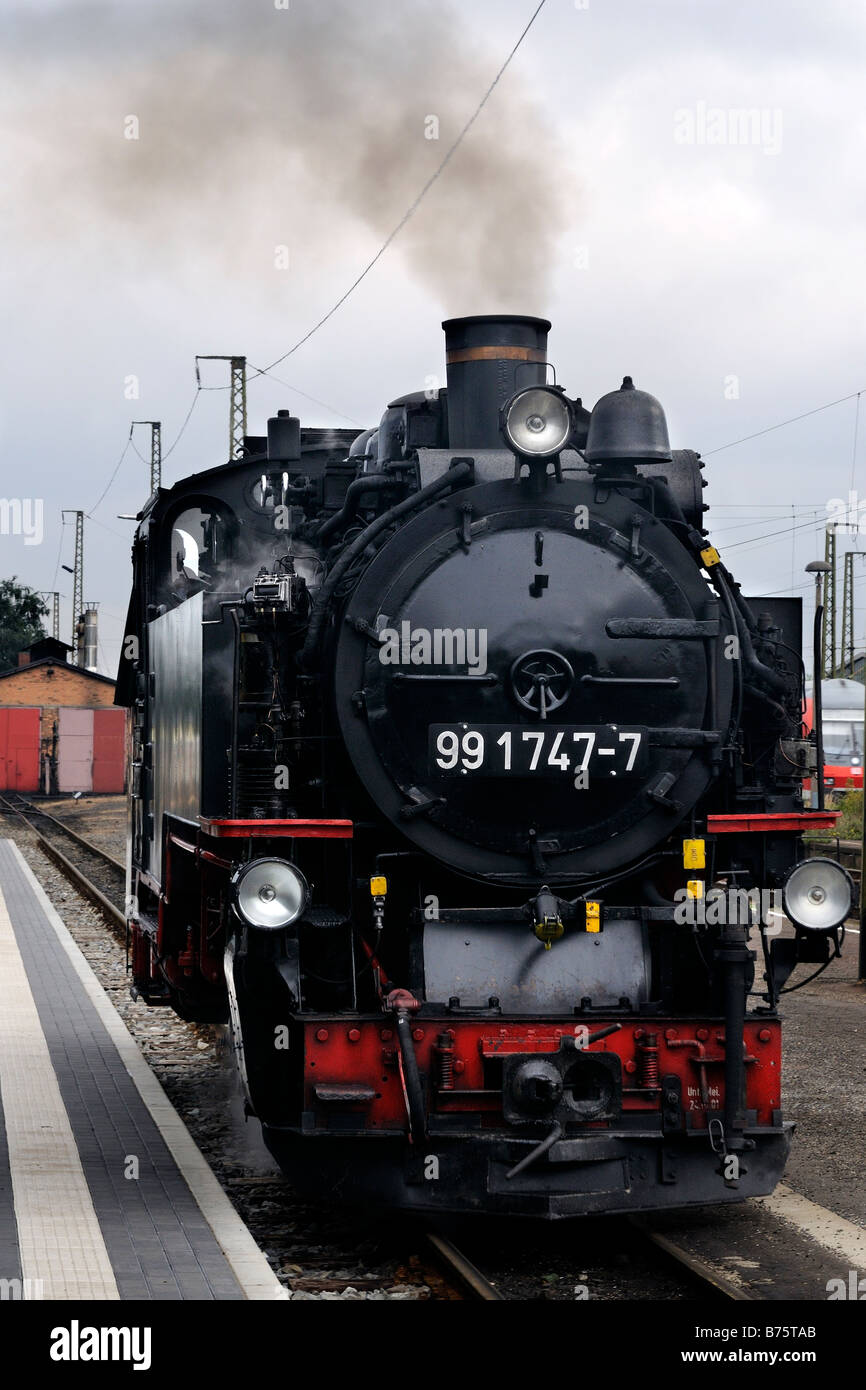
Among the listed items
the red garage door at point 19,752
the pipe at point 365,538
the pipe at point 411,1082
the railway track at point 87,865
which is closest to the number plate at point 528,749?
the pipe at point 365,538

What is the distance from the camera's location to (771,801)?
274 inches

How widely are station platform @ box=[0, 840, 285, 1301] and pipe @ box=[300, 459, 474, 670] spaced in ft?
7.30

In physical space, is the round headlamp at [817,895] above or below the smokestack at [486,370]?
below

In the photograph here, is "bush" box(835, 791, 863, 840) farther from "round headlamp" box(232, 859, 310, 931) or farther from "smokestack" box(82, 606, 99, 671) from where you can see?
"smokestack" box(82, 606, 99, 671)

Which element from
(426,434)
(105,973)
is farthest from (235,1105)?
(105,973)

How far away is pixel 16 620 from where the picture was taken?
8319 cm

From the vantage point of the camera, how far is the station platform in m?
5.68

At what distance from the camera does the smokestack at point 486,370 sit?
274 inches

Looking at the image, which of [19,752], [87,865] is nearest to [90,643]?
[19,752]

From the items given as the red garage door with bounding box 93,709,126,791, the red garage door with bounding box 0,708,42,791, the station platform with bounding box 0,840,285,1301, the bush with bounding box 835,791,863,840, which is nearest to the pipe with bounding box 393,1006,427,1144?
the station platform with bounding box 0,840,285,1301

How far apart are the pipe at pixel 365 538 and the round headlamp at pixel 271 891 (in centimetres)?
91

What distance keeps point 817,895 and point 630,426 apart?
1967 mm

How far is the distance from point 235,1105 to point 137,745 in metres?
2.62

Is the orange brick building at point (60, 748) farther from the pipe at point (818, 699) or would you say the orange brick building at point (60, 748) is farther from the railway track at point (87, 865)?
the pipe at point (818, 699)
